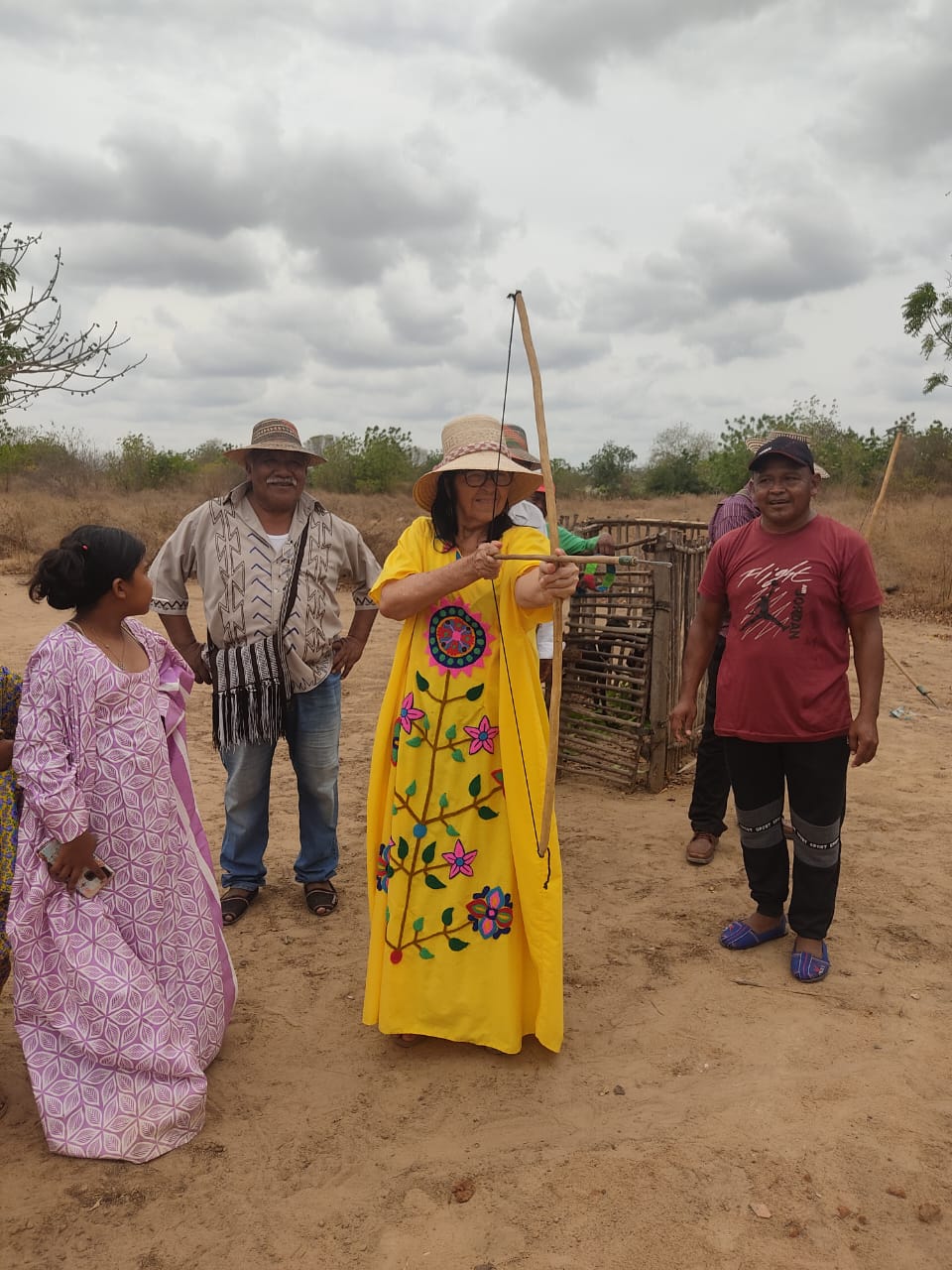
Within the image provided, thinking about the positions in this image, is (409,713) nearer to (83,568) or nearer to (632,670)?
(83,568)

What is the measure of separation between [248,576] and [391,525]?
49.7 ft

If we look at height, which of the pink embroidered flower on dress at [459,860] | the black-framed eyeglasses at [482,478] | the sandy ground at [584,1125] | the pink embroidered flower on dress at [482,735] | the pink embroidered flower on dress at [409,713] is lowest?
the sandy ground at [584,1125]

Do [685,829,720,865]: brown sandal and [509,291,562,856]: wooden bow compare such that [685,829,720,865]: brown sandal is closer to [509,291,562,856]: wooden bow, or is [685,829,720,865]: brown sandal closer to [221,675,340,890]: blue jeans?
[221,675,340,890]: blue jeans

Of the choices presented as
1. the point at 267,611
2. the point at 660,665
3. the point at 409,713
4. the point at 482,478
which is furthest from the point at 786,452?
the point at 660,665

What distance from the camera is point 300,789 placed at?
379 cm

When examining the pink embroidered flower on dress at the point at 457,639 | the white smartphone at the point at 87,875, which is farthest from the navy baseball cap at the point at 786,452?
the white smartphone at the point at 87,875

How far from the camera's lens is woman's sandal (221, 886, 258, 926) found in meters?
3.76

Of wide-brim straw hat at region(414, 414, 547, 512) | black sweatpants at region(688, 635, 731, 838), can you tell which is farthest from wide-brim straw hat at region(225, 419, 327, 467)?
black sweatpants at region(688, 635, 731, 838)

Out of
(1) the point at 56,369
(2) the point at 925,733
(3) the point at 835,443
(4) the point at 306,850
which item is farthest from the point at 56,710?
(3) the point at 835,443

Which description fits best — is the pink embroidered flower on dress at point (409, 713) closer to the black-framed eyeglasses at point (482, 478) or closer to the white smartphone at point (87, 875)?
the black-framed eyeglasses at point (482, 478)

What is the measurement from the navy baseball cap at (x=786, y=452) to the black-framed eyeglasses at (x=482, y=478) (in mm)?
879

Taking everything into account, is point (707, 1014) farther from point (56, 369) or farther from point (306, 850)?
point (56, 369)

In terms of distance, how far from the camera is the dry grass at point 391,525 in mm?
12625

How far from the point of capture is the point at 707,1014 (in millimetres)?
3043
